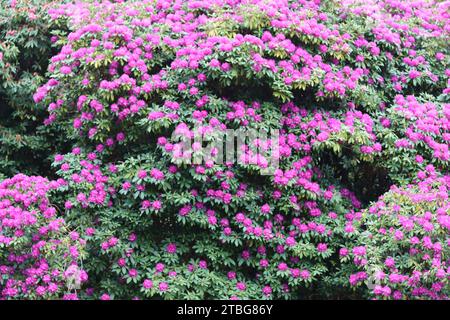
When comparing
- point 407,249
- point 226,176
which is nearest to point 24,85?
point 226,176

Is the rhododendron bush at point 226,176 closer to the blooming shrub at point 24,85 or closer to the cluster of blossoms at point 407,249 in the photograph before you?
the cluster of blossoms at point 407,249

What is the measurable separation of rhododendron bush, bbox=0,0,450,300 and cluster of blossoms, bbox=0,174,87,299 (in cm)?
1

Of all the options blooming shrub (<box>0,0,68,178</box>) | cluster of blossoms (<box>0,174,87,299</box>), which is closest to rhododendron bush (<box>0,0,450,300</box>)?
cluster of blossoms (<box>0,174,87,299</box>)

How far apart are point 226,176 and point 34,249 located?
5.19 ft

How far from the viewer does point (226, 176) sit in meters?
5.15

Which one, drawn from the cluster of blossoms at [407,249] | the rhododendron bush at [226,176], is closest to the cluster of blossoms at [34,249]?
the rhododendron bush at [226,176]

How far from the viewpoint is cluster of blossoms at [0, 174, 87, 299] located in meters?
4.68

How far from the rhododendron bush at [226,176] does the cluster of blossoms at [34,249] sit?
0.4 inches

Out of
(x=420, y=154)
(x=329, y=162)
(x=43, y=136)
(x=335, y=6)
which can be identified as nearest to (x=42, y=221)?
(x=43, y=136)

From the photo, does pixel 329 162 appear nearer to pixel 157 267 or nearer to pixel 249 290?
pixel 249 290

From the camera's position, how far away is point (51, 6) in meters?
6.86

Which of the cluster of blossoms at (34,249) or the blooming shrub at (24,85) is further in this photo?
the blooming shrub at (24,85)

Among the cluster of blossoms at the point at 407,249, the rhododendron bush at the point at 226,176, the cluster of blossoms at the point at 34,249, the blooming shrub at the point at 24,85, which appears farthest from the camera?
the blooming shrub at the point at 24,85

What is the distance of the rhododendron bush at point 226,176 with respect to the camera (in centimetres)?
484
